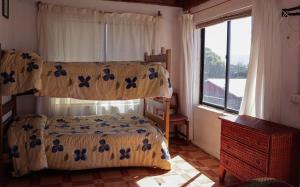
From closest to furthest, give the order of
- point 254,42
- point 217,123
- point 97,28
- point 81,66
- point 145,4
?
point 254,42 → point 81,66 → point 217,123 → point 97,28 → point 145,4

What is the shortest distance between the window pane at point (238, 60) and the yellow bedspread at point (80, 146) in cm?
114

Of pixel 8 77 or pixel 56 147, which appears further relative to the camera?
pixel 56 147

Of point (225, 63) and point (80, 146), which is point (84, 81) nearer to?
point (80, 146)

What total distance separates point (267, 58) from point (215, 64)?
146 cm

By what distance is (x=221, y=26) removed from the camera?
3.99m

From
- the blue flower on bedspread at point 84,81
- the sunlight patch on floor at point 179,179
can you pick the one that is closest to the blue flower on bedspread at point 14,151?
the blue flower on bedspread at point 84,81

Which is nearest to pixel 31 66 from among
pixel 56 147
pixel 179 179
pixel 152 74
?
pixel 56 147

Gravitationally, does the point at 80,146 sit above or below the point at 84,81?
below

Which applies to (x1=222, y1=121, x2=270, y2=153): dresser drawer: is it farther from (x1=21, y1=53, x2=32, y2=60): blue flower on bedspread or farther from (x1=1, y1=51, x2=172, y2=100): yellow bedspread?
(x1=21, y1=53, x2=32, y2=60): blue flower on bedspread

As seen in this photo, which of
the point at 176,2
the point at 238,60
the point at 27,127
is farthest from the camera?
the point at 176,2

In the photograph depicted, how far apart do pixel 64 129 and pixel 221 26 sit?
2592 millimetres

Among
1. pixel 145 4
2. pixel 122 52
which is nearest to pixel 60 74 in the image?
pixel 122 52

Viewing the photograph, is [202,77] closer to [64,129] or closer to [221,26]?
[221,26]

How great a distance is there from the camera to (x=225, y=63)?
388cm
